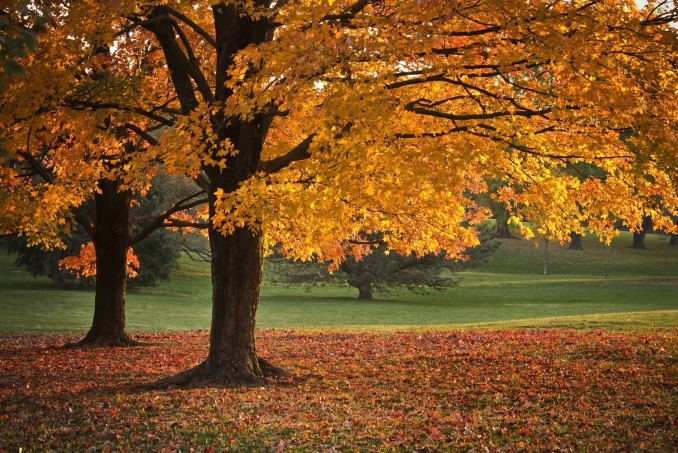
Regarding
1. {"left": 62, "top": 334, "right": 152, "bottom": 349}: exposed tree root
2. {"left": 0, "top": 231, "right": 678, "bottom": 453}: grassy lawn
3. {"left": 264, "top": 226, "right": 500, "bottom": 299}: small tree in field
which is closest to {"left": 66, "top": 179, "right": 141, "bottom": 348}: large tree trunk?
{"left": 62, "top": 334, "right": 152, "bottom": 349}: exposed tree root

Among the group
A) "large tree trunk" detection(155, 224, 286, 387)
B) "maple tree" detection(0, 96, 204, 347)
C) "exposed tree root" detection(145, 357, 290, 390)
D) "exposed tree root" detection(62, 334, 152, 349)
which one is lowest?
"exposed tree root" detection(62, 334, 152, 349)

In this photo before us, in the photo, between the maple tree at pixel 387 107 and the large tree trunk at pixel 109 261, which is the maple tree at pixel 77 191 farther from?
the maple tree at pixel 387 107

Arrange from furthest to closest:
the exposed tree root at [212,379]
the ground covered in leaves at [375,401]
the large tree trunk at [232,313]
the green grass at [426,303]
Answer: the green grass at [426,303], the large tree trunk at [232,313], the exposed tree root at [212,379], the ground covered in leaves at [375,401]

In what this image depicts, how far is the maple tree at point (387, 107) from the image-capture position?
8523 mm

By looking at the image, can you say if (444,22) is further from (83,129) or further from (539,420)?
(83,129)

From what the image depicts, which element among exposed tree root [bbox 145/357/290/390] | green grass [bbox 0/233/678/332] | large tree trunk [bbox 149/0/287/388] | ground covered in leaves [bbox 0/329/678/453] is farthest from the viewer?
green grass [bbox 0/233/678/332]

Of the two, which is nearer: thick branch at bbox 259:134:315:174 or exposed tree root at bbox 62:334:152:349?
thick branch at bbox 259:134:315:174

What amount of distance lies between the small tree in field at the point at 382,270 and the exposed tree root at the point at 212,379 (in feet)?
80.4

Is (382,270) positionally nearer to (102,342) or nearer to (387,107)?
(102,342)

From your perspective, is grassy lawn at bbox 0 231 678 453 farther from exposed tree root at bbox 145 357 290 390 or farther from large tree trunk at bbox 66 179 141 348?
large tree trunk at bbox 66 179 141 348

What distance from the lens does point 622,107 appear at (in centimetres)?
828

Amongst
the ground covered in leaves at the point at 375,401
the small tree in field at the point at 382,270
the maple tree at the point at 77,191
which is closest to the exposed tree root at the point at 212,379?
the ground covered in leaves at the point at 375,401

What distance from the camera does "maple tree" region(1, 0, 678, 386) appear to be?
8.52m

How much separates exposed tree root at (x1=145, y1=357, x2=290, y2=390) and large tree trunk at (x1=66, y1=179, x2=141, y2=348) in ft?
20.3
